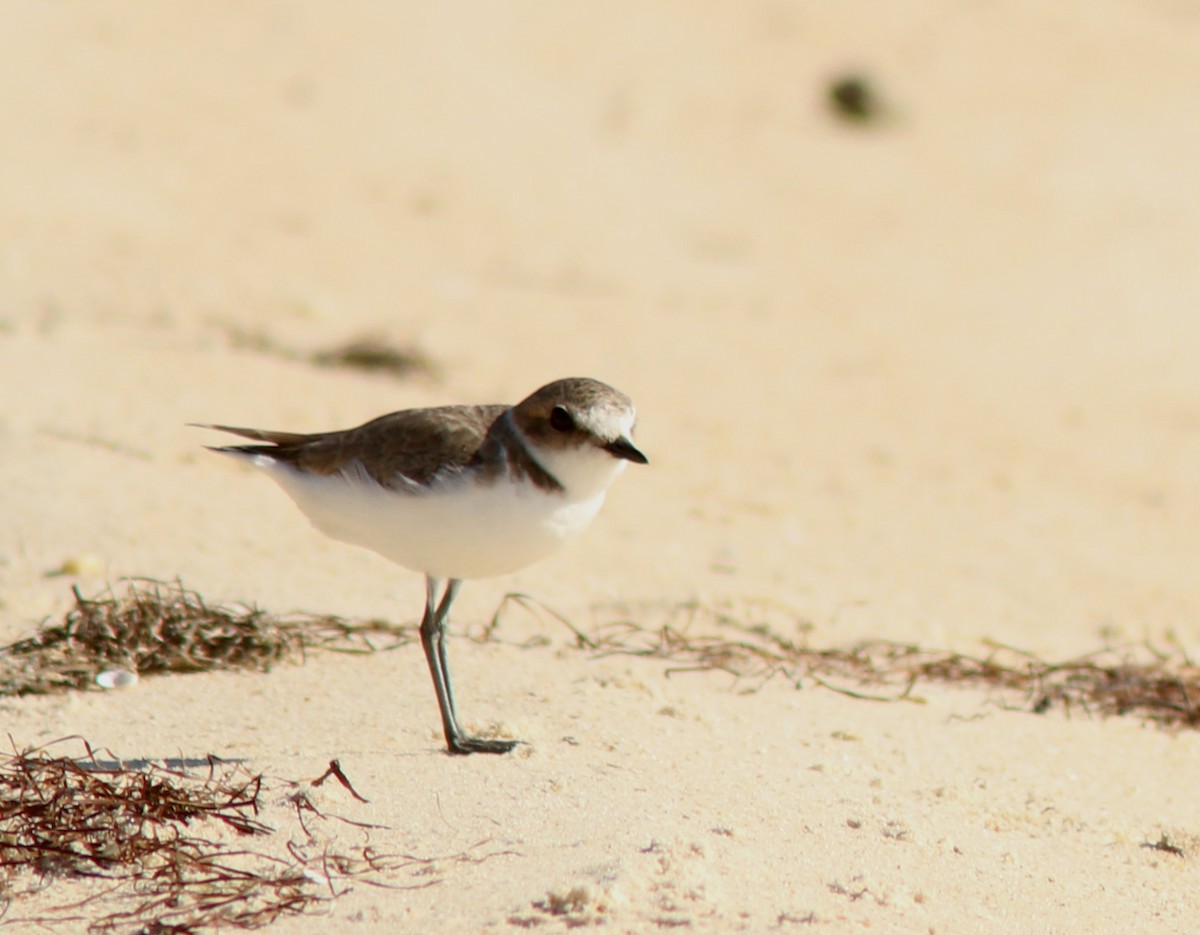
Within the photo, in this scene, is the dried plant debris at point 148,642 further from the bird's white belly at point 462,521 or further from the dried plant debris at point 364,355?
the dried plant debris at point 364,355

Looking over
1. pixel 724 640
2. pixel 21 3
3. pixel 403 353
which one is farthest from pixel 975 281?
pixel 21 3

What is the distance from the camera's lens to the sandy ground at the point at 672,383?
3.67m

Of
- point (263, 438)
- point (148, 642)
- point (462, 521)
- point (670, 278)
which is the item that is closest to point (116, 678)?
point (148, 642)

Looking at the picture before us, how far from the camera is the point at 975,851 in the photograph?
3631 millimetres

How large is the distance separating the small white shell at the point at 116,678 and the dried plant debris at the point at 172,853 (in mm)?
755

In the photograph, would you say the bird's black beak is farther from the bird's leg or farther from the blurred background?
the blurred background

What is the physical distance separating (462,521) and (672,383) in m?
5.22

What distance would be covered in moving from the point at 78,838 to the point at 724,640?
7.93 feet

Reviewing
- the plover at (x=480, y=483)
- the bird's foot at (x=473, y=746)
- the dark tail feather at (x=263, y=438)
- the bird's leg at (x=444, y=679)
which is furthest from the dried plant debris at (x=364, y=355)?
the bird's foot at (x=473, y=746)

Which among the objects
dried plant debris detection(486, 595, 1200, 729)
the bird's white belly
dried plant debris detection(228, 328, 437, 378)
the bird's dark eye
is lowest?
dried plant debris detection(486, 595, 1200, 729)

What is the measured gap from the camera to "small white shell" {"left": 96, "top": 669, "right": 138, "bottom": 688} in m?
4.36

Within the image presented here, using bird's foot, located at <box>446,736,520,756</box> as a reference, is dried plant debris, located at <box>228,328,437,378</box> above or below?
above

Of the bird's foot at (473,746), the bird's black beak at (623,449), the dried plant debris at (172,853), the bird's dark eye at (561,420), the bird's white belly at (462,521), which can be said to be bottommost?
the dried plant debris at (172,853)

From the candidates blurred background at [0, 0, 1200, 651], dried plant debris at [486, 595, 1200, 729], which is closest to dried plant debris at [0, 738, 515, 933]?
dried plant debris at [486, 595, 1200, 729]
